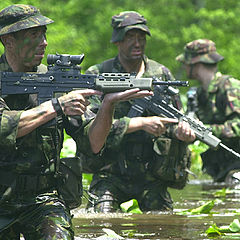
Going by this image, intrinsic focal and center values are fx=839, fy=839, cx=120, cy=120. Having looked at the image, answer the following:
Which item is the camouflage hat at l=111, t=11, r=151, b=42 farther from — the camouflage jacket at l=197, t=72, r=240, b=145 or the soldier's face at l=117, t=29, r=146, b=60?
the camouflage jacket at l=197, t=72, r=240, b=145

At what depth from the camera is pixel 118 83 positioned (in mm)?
5996

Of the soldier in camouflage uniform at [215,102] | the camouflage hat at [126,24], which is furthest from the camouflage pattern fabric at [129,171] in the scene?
the soldier in camouflage uniform at [215,102]

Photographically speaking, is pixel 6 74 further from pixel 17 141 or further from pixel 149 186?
pixel 149 186

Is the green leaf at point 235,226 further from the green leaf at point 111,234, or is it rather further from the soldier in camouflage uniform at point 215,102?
the soldier in camouflage uniform at point 215,102

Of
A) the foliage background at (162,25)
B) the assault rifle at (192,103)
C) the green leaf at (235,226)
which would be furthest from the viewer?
the foliage background at (162,25)

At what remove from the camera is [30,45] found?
6.32m

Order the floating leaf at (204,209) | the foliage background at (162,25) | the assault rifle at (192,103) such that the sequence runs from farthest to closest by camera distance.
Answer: the foliage background at (162,25) → the assault rifle at (192,103) → the floating leaf at (204,209)

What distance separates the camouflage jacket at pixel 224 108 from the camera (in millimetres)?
11844

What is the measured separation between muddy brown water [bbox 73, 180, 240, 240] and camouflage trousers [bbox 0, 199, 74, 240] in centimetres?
116

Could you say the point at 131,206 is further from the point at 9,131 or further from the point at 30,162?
the point at 9,131

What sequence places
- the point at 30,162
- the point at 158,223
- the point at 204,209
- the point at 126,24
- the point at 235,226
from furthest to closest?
the point at 126,24 → the point at 204,209 → the point at 158,223 → the point at 235,226 → the point at 30,162

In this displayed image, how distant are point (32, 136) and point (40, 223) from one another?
0.65 meters

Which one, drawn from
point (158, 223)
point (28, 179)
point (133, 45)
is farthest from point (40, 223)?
point (133, 45)

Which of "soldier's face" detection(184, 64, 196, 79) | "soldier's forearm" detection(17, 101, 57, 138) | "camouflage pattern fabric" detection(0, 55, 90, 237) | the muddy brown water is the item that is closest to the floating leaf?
the muddy brown water
